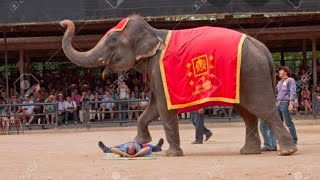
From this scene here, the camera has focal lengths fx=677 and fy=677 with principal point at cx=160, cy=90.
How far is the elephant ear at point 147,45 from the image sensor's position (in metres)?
10.9

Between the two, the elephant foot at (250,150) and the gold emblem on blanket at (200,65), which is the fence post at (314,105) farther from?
the gold emblem on blanket at (200,65)

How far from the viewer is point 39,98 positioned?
22.4 metres

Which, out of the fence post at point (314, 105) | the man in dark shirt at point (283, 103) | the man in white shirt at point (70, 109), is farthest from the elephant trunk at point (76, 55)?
the fence post at point (314, 105)

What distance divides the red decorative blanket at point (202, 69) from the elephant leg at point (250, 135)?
79 cm

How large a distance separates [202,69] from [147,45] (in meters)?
1.07

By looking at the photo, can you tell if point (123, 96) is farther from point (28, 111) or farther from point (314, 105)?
point (314, 105)

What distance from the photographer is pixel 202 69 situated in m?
10.4

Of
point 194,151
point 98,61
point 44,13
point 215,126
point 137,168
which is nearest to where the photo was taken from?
point 137,168

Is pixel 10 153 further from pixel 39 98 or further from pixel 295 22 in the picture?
pixel 295 22

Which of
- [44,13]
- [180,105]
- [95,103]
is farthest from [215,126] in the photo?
[180,105]

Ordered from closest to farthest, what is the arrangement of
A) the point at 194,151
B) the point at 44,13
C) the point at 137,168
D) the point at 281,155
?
the point at 137,168, the point at 281,155, the point at 194,151, the point at 44,13

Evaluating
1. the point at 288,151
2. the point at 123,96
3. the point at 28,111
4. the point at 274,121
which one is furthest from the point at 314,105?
the point at 288,151

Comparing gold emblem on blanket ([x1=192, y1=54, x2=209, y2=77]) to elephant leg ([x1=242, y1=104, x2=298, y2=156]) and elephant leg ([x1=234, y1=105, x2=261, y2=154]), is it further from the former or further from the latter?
elephant leg ([x1=234, y1=105, x2=261, y2=154])

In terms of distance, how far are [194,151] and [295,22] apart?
12.6 m
